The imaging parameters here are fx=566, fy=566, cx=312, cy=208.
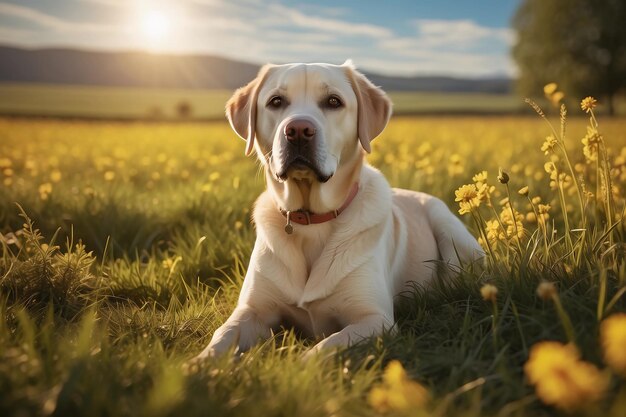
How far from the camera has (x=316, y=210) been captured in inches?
141

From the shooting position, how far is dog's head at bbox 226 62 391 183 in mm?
3281

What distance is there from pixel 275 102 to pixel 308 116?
427mm

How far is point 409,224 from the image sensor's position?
4348mm

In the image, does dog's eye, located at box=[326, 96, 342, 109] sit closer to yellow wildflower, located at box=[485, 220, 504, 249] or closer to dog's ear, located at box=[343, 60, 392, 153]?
dog's ear, located at box=[343, 60, 392, 153]

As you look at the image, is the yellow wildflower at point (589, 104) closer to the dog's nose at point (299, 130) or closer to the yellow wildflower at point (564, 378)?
the dog's nose at point (299, 130)

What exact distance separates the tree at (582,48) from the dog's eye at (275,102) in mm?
37522

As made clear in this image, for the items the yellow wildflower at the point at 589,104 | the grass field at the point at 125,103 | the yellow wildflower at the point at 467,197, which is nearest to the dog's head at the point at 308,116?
the yellow wildflower at the point at 467,197

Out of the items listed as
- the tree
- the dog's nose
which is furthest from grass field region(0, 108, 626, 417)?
the tree

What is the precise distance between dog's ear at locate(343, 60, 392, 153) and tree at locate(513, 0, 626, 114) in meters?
37.0

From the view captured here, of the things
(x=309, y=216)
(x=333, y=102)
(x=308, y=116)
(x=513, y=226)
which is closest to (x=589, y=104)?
(x=513, y=226)

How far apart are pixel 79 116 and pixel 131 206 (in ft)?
85.2

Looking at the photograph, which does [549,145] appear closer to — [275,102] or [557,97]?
[557,97]

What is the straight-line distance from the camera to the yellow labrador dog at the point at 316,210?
3.32 m

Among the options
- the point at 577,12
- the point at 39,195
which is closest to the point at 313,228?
the point at 39,195
